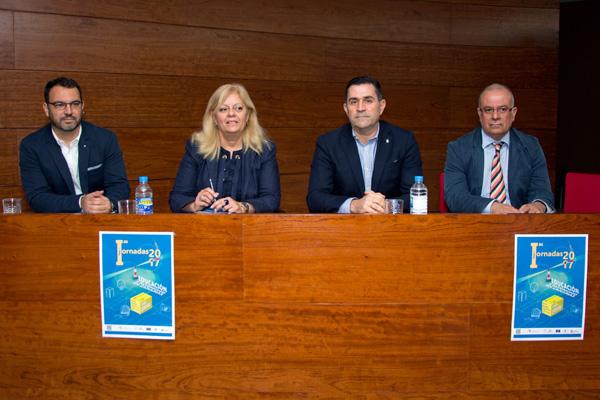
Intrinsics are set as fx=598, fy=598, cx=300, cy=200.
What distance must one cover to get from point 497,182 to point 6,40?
2.76 metres

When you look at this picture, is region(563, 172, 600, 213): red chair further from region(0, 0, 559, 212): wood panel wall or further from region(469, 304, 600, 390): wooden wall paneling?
region(0, 0, 559, 212): wood panel wall

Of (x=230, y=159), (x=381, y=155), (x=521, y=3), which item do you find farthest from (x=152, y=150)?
(x=521, y=3)

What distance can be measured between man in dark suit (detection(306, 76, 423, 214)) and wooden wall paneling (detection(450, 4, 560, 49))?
1933mm

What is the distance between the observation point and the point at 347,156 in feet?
9.45

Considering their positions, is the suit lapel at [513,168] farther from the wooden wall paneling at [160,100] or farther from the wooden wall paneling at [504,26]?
the wooden wall paneling at [504,26]

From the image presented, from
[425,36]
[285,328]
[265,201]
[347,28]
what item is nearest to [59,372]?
[285,328]

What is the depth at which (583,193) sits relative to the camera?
2766 mm

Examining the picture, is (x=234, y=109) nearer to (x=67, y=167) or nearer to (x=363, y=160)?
(x=363, y=160)

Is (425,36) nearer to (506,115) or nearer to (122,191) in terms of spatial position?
(506,115)

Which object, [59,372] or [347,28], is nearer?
[59,372]

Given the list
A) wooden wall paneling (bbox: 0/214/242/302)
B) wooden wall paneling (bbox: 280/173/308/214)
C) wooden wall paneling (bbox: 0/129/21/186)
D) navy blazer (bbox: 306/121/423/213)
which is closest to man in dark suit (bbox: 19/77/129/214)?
wooden wall paneling (bbox: 0/129/21/186)

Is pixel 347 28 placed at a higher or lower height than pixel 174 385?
higher

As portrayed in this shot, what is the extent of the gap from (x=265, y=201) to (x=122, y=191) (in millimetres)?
801

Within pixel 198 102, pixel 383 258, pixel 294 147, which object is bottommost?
pixel 383 258
